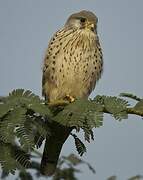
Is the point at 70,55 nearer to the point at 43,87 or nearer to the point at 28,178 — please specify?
the point at 43,87

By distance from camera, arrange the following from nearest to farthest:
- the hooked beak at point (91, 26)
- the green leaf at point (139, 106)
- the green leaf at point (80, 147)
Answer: the green leaf at point (139, 106) < the green leaf at point (80, 147) < the hooked beak at point (91, 26)

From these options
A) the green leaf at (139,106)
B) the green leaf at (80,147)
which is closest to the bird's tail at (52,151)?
the green leaf at (80,147)

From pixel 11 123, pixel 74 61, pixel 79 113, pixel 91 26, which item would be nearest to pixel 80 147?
pixel 79 113

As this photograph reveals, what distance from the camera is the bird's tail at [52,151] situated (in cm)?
443

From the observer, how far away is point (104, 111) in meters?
3.61

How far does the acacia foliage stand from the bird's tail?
20.8 inches

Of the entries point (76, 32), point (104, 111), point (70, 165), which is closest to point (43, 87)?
point (76, 32)

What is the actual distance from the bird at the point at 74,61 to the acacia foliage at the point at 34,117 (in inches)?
87.3

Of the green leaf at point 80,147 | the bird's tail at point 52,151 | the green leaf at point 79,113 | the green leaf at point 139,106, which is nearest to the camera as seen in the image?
the green leaf at point 79,113

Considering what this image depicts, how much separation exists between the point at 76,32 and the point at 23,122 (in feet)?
11.0

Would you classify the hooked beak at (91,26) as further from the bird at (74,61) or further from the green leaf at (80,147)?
the green leaf at (80,147)

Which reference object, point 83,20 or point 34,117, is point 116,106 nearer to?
point 34,117

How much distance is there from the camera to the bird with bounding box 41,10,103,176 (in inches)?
243

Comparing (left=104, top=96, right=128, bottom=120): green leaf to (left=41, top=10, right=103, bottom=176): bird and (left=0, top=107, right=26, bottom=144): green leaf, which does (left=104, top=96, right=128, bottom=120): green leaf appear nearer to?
(left=0, top=107, right=26, bottom=144): green leaf
